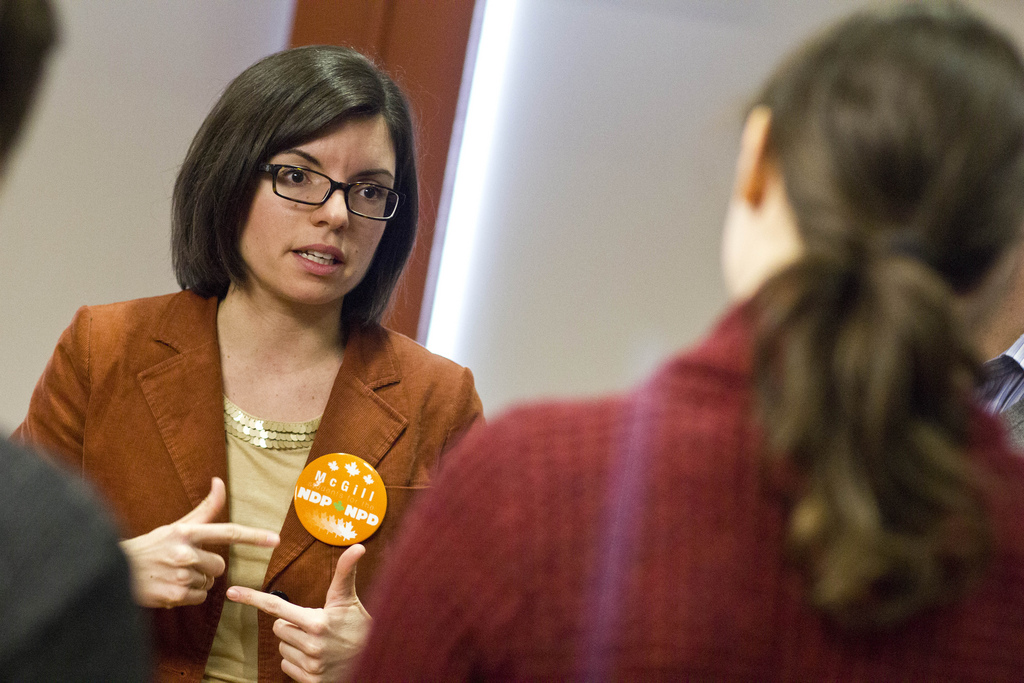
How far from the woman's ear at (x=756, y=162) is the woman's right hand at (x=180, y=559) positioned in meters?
0.91

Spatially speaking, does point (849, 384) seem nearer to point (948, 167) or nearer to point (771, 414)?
point (771, 414)

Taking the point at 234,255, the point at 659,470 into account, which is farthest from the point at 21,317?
the point at 659,470

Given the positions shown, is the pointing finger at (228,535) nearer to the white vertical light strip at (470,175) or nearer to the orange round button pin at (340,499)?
the orange round button pin at (340,499)

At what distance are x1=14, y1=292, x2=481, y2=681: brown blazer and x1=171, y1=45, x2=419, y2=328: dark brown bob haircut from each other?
0.11 m

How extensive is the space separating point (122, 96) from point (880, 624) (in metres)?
2.30

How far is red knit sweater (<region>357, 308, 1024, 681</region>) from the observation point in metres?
0.60

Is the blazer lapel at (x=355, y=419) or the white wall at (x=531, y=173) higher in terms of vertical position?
the white wall at (x=531, y=173)

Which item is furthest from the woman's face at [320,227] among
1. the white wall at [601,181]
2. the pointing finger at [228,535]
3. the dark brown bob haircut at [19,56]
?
the dark brown bob haircut at [19,56]

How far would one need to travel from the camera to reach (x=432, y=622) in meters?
0.67

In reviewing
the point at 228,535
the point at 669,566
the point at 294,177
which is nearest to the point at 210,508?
the point at 228,535

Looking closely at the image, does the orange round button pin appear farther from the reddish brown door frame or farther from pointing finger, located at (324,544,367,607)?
the reddish brown door frame

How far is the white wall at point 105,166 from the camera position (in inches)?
88.7

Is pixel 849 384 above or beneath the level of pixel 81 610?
above

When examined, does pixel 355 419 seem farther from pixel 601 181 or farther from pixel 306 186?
pixel 601 181
